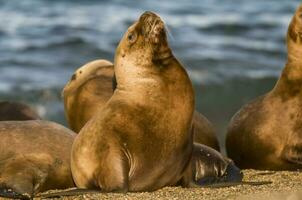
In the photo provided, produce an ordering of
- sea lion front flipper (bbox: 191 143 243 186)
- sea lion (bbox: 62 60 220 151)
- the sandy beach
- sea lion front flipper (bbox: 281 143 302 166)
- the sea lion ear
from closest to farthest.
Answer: the sandy beach < sea lion front flipper (bbox: 191 143 243 186) < sea lion front flipper (bbox: 281 143 302 166) < the sea lion ear < sea lion (bbox: 62 60 220 151)

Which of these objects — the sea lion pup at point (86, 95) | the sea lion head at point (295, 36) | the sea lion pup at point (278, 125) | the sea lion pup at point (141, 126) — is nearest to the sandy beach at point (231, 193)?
the sea lion pup at point (141, 126)

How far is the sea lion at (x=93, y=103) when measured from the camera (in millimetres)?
8078

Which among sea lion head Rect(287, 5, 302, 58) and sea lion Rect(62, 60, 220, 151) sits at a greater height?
sea lion head Rect(287, 5, 302, 58)

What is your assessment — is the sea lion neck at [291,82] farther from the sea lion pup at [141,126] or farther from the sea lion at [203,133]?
the sea lion pup at [141,126]

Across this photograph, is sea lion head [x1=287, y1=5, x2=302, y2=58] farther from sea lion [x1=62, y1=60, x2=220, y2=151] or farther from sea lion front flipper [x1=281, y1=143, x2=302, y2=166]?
sea lion [x1=62, y1=60, x2=220, y2=151]

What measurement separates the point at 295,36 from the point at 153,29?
1.78 meters

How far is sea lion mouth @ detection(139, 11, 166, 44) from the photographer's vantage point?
260 inches

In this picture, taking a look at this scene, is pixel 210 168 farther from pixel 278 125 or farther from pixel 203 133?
A: pixel 203 133

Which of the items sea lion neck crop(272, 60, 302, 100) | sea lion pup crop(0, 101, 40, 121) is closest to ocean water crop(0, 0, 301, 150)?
sea lion pup crop(0, 101, 40, 121)

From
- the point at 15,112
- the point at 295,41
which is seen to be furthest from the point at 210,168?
the point at 15,112

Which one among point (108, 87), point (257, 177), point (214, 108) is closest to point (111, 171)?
point (257, 177)

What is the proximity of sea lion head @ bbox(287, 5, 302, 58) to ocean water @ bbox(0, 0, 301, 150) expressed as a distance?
9.97 ft

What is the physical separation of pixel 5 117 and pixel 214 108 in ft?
15.6

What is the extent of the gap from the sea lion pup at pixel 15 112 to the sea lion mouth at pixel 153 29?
2.37 meters
